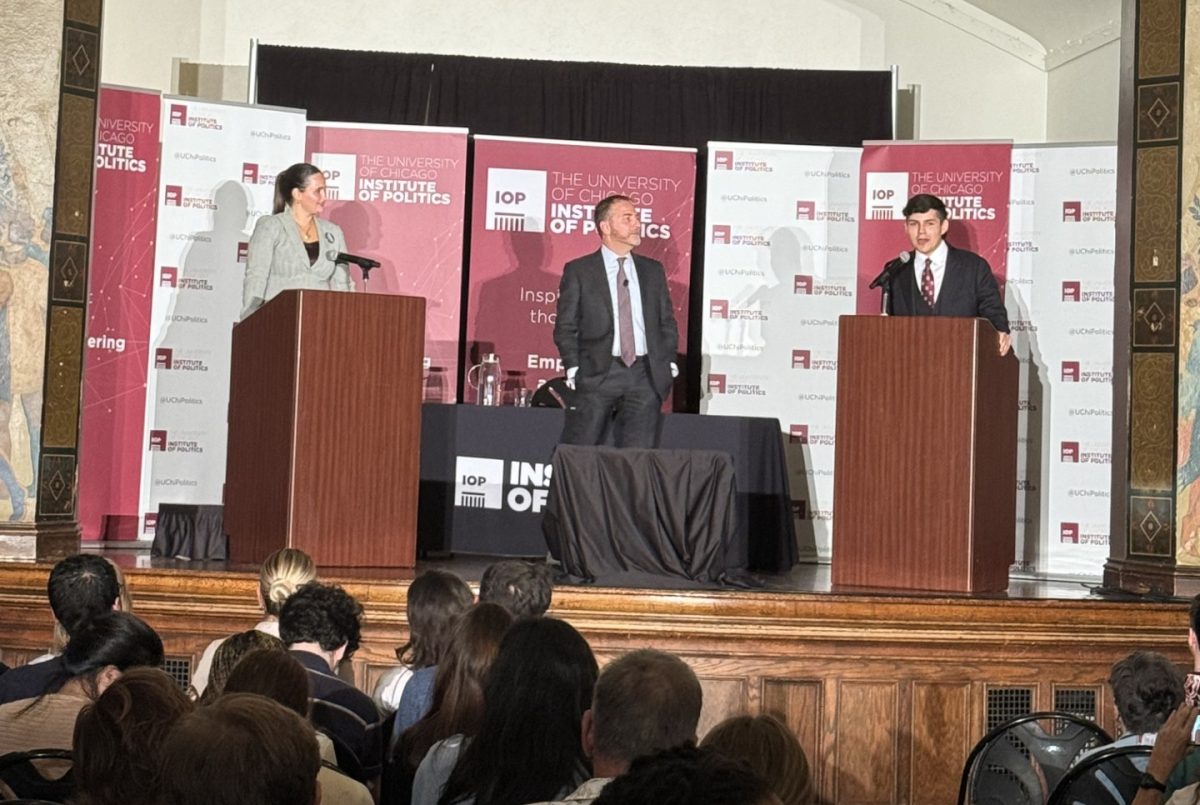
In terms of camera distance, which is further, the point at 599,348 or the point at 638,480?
the point at 599,348

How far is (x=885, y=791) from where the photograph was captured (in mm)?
6039

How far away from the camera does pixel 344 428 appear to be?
6164 mm

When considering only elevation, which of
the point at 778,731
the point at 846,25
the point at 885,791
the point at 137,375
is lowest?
the point at 885,791

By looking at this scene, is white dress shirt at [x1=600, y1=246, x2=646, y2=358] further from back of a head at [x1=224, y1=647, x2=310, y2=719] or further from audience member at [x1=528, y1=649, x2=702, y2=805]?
audience member at [x1=528, y1=649, x2=702, y2=805]

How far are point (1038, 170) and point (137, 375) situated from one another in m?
5.37

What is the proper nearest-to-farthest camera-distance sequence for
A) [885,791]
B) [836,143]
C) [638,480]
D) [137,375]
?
1. [885,791]
2. [638,480]
3. [137,375]
4. [836,143]

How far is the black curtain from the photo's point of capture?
406 inches

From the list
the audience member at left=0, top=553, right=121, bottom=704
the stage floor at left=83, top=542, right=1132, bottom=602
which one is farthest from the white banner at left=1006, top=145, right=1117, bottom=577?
the audience member at left=0, top=553, right=121, bottom=704

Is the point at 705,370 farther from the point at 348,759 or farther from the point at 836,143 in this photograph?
the point at 348,759

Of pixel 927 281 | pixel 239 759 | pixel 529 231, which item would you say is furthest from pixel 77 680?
pixel 529 231

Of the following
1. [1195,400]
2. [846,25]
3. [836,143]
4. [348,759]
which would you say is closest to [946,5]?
[846,25]

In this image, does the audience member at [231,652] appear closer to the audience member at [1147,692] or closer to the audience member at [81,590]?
the audience member at [81,590]

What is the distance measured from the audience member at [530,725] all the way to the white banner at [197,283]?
21.4 ft

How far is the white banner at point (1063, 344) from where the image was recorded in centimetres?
917
